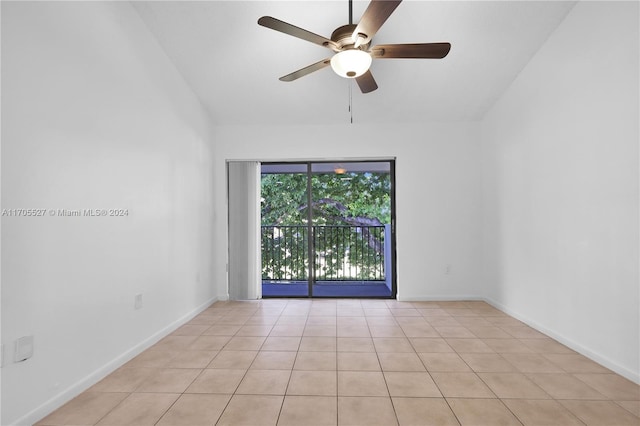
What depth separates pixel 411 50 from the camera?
211 cm

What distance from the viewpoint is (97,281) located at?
84.7 inches

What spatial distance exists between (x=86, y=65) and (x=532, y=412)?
3350 millimetres

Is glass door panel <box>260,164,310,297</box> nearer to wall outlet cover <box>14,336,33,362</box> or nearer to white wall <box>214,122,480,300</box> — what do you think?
white wall <box>214,122,480,300</box>

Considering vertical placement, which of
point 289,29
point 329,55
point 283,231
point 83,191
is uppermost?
point 329,55

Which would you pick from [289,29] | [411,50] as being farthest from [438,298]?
[289,29]

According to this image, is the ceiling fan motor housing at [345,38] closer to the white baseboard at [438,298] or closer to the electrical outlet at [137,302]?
the electrical outlet at [137,302]

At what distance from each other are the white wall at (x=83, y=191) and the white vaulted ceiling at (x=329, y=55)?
1.38 ft

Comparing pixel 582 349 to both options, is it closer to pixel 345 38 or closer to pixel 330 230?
pixel 345 38

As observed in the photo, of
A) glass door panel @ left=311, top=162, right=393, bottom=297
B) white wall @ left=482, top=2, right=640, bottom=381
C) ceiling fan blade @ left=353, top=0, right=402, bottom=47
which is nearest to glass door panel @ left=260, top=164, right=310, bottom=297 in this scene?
glass door panel @ left=311, top=162, right=393, bottom=297

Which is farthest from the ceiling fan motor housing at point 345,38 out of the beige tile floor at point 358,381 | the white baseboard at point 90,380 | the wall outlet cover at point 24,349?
the white baseboard at point 90,380

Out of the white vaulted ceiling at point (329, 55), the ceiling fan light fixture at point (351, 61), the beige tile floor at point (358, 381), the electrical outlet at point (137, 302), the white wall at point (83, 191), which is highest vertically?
the white vaulted ceiling at point (329, 55)

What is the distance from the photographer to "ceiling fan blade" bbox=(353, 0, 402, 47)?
169 cm

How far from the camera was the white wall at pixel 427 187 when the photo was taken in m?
4.25

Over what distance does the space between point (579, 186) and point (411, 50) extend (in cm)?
170
